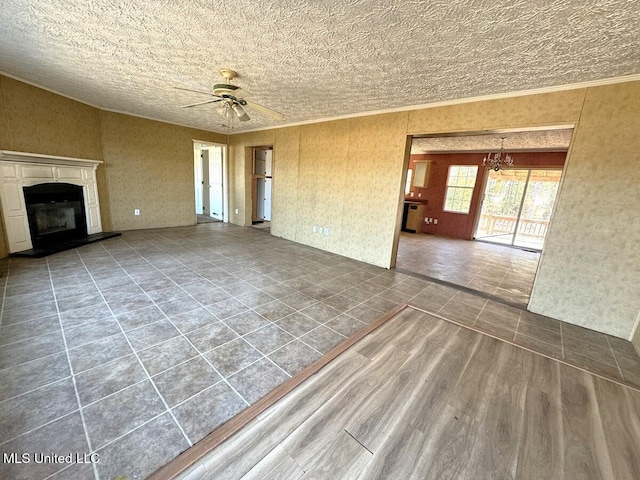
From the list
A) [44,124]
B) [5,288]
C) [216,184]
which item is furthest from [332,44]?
[216,184]

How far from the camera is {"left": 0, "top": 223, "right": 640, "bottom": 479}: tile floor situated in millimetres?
1361

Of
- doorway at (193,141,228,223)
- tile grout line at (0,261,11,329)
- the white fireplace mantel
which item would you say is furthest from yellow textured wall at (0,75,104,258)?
doorway at (193,141,228,223)

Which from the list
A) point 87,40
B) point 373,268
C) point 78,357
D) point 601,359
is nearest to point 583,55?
point 601,359

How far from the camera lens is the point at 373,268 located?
4258 millimetres

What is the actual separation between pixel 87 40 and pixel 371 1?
8.58 ft

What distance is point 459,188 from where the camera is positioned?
745 centimetres

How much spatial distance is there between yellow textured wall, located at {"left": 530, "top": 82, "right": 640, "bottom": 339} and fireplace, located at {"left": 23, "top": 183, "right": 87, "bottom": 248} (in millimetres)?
7181

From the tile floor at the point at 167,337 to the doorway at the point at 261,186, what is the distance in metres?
3.45

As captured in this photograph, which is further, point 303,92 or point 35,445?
point 303,92

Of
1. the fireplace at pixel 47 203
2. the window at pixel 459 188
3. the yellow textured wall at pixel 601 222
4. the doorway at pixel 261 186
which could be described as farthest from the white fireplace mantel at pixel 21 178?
the window at pixel 459 188

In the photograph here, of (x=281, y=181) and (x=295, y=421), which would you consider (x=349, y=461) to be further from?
(x=281, y=181)

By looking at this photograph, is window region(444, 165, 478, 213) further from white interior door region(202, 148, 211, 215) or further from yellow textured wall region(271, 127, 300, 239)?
white interior door region(202, 148, 211, 215)

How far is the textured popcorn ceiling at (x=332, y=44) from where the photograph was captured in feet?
5.68

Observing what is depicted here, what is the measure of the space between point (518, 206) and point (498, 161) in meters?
1.72
